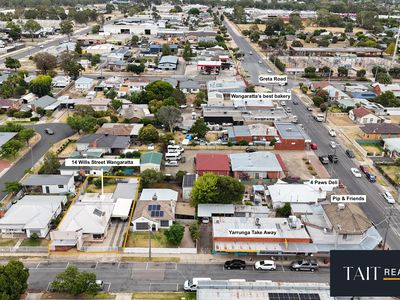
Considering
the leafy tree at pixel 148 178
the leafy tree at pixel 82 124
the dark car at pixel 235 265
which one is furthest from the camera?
the leafy tree at pixel 82 124

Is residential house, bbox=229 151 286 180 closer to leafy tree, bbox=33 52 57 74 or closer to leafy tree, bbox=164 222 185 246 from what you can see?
leafy tree, bbox=164 222 185 246

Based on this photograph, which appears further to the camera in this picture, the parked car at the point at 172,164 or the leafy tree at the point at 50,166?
the parked car at the point at 172,164

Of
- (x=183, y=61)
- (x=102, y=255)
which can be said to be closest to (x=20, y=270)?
(x=102, y=255)

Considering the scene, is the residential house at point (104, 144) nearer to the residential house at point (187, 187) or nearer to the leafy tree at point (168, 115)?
the leafy tree at point (168, 115)

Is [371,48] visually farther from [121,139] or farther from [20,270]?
[20,270]

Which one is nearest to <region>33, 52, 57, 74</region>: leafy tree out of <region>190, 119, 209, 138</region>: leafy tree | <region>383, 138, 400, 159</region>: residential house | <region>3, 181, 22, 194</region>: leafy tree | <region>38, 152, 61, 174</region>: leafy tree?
<region>190, 119, 209, 138</region>: leafy tree

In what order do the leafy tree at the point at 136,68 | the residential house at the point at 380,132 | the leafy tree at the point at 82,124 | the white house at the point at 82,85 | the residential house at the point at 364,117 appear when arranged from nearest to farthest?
the leafy tree at the point at 82,124 → the residential house at the point at 380,132 → the residential house at the point at 364,117 → the white house at the point at 82,85 → the leafy tree at the point at 136,68

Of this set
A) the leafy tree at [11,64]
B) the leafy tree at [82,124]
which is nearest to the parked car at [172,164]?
the leafy tree at [82,124]
